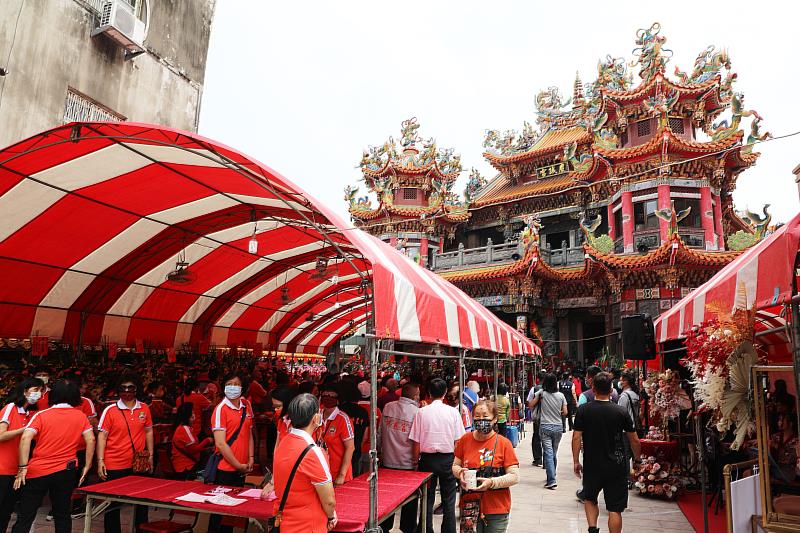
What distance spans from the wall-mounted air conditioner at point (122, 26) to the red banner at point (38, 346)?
6.85 meters

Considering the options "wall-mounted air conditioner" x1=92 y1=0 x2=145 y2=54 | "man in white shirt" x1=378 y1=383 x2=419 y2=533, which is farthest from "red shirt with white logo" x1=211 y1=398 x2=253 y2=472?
"wall-mounted air conditioner" x1=92 y1=0 x2=145 y2=54

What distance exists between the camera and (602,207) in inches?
942

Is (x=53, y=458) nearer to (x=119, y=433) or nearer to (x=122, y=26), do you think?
(x=119, y=433)

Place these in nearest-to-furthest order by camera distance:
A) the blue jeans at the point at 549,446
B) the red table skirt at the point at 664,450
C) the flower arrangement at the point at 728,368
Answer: the flower arrangement at the point at 728,368 < the red table skirt at the point at 664,450 < the blue jeans at the point at 549,446

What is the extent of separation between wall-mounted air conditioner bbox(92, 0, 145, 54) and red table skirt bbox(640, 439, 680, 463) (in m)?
13.8

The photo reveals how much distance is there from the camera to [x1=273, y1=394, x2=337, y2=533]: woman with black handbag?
338cm

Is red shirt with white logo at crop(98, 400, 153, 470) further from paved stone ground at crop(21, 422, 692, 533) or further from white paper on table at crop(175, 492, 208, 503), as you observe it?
white paper on table at crop(175, 492, 208, 503)

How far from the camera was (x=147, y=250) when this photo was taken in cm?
1054

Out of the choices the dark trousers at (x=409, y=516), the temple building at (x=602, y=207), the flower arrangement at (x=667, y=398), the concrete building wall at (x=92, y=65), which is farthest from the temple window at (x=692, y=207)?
the dark trousers at (x=409, y=516)

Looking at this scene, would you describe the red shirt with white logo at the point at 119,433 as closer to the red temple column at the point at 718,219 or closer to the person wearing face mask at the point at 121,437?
the person wearing face mask at the point at 121,437

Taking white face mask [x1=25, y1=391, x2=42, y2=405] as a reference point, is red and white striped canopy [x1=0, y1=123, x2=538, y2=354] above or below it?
above

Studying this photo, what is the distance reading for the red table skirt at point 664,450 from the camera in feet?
28.3

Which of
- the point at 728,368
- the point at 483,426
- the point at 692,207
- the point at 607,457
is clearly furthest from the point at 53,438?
the point at 692,207

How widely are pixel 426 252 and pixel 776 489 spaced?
22330mm
